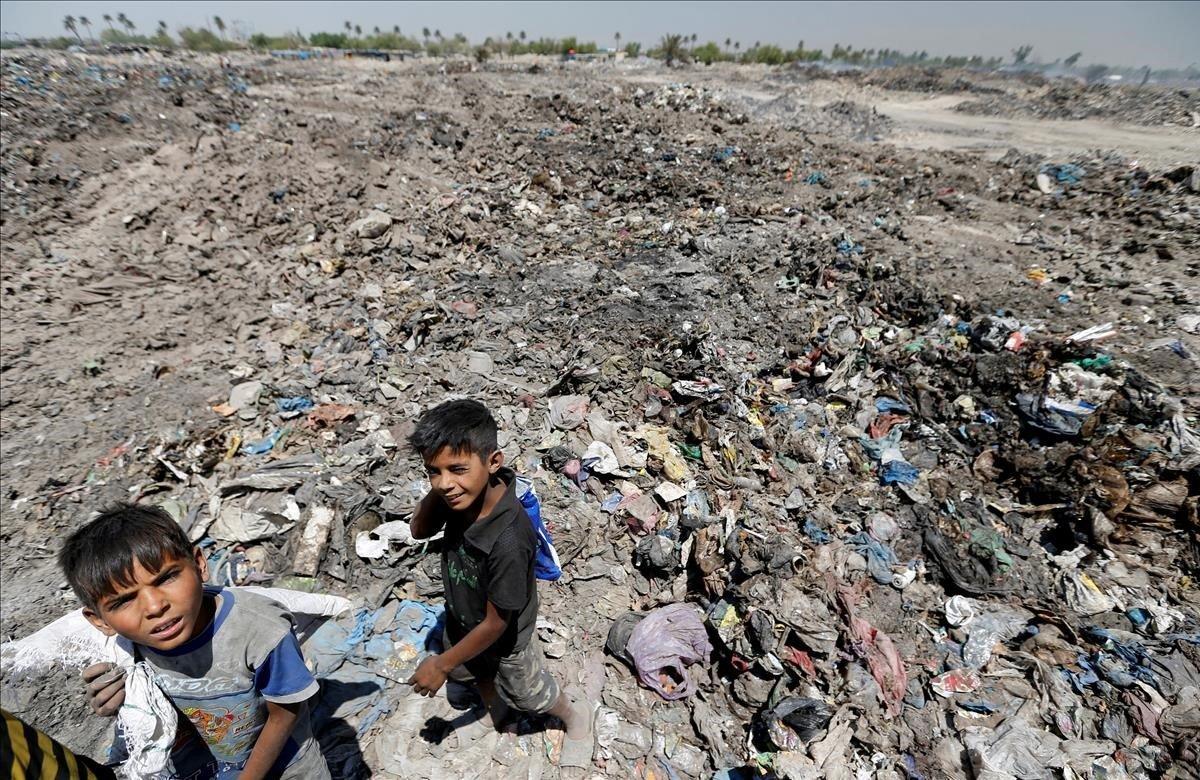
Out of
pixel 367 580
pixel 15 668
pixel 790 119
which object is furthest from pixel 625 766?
pixel 790 119

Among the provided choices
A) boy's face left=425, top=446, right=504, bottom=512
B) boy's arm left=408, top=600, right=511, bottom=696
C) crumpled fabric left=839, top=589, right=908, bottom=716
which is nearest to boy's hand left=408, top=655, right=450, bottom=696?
boy's arm left=408, top=600, right=511, bottom=696

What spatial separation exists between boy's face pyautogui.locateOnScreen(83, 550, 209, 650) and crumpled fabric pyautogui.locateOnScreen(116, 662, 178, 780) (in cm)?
19

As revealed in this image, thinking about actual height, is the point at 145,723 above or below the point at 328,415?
above

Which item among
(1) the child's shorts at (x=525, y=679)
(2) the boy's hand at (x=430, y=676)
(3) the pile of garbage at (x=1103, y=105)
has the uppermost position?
(3) the pile of garbage at (x=1103, y=105)

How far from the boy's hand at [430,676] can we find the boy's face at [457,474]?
0.59 m

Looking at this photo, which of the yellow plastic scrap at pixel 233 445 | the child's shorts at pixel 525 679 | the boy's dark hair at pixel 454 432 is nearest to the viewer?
the boy's dark hair at pixel 454 432

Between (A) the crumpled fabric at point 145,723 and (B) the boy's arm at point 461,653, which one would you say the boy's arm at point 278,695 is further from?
(B) the boy's arm at point 461,653

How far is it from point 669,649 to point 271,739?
1.95 m

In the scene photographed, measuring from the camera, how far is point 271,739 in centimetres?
150

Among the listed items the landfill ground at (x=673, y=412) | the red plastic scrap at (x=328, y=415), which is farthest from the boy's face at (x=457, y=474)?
the red plastic scrap at (x=328, y=415)

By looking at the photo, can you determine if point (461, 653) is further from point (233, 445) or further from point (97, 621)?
point (233, 445)

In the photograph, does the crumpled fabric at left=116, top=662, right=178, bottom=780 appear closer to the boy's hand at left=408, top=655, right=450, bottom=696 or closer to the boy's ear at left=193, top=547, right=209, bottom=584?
the boy's ear at left=193, top=547, right=209, bottom=584

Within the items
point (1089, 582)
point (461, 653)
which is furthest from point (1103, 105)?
Result: point (461, 653)

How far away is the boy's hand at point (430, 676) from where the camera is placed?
5.78ft
